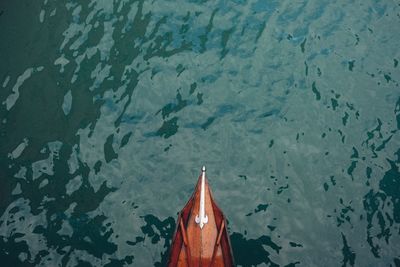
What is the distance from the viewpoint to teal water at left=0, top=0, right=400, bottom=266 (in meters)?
13.5

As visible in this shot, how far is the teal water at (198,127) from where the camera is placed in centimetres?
1355

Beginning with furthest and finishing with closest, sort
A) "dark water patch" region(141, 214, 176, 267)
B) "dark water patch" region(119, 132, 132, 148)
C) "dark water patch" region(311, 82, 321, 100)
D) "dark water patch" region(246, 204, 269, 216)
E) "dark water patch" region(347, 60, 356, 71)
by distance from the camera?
"dark water patch" region(347, 60, 356, 71), "dark water patch" region(311, 82, 321, 100), "dark water patch" region(119, 132, 132, 148), "dark water patch" region(246, 204, 269, 216), "dark water patch" region(141, 214, 176, 267)

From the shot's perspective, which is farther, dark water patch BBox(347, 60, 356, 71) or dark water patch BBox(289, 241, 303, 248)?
dark water patch BBox(347, 60, 356, 71)

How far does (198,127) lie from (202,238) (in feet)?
17.1

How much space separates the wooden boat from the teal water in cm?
111

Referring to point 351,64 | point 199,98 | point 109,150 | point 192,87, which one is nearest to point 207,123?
point 199,98

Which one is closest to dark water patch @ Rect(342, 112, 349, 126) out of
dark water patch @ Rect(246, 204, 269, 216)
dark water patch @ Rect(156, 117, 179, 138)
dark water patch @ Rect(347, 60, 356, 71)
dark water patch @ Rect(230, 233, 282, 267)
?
dark water patch @ Rect(347, 60, 356, 71)

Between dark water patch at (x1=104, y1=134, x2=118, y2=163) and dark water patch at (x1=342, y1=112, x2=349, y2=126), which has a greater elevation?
dark water patch at (x1=342, y1=112, x2=349, y2=126)

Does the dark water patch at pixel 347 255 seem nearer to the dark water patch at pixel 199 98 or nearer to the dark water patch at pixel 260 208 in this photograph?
the dark water patch at pixel 260 208

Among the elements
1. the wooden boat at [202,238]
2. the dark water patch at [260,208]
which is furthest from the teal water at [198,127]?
the wooden boat at [202,238]

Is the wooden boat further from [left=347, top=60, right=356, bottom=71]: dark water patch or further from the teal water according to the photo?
[left=347, top=60, right=356, bottom=71]: dark water patch

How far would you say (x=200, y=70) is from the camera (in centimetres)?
1748

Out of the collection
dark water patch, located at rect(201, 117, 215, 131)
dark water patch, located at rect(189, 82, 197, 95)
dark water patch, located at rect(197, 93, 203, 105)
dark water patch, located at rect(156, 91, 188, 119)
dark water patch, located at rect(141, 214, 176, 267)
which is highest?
dark water patch, located at rect(189, 82, 197, 95)

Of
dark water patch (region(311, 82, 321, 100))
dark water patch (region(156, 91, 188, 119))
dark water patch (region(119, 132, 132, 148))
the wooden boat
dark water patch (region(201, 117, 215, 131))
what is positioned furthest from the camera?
dark water patch (region(311, 82, 321, 100))
